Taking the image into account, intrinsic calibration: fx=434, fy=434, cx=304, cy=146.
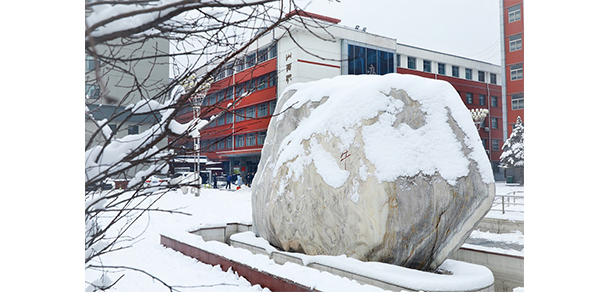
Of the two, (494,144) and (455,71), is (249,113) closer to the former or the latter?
(455,71)

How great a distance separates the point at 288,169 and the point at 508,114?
6.39ft

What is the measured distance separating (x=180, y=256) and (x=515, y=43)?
336cm

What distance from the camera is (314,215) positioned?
12.3ft

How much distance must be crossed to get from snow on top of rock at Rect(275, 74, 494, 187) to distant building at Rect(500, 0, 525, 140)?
13.9 inches

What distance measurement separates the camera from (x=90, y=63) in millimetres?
1659

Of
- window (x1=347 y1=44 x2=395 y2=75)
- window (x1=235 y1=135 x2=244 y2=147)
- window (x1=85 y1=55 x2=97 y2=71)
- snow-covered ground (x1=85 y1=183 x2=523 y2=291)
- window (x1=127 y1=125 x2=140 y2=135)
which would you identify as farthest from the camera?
window (x1=235 y1=135 x2=244 y2=147)

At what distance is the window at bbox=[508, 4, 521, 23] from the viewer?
3334mm

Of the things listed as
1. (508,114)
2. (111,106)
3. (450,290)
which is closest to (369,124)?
(508,114)

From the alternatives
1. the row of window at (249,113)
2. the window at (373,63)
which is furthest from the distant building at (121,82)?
the window at (373,63)

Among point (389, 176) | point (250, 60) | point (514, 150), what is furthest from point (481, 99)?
point (250, 60)

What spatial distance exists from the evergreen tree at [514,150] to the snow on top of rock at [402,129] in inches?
8.5

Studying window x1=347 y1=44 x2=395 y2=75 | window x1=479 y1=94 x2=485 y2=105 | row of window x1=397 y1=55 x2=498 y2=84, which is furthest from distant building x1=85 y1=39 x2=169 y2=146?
window x1=479 y1=94 x2=485 y2=105

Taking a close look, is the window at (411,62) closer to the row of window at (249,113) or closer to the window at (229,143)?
the row of window at (249,113)

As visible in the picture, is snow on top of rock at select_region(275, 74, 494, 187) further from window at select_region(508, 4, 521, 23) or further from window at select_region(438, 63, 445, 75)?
window at select_region(508, 4, 521, 23)
